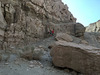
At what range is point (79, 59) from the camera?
10.3 ft

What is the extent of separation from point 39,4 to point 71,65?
10.0m

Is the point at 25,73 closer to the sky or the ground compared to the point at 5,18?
closer to the ground

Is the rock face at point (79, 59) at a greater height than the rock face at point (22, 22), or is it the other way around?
the rock face at point (22, 22)

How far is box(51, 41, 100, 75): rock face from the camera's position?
293cm

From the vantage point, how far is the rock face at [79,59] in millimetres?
2926

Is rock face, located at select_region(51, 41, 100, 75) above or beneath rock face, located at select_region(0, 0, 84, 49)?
beneath

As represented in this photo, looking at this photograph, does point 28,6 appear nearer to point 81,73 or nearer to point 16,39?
point 16,39

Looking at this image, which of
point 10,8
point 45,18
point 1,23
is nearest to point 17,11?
point 10,8

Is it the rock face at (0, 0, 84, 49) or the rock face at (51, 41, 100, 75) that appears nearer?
the rock face at (51, 41, 100, 75)

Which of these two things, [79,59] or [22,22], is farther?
[22,22]

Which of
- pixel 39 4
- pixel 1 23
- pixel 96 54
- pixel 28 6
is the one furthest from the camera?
pixel 39 4

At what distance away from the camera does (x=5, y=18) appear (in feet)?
23.6

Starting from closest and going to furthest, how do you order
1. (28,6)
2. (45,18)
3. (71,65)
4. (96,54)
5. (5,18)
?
1. (96,54)
2. (71,65)
3. (5,18)
4. (28,6)
5. (45,18)

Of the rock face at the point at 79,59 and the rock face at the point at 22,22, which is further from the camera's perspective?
the rock face at the point at 22,22
